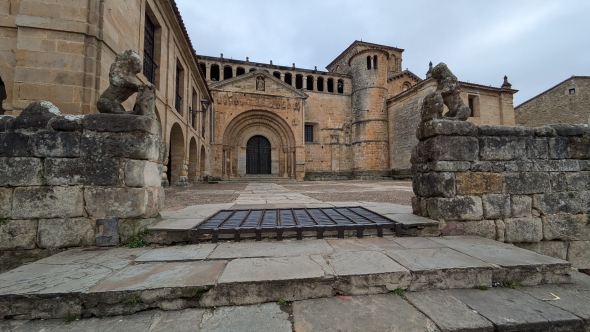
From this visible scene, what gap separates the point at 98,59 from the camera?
16.3 feet

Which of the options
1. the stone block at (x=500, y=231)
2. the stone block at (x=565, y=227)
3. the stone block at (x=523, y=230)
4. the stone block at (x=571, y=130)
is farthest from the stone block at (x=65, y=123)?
the stone block at (x=571, y=130)

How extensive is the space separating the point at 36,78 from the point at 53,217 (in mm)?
3821

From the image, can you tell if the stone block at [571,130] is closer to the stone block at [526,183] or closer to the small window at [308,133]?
the stone block at [526,183]

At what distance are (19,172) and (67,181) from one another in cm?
46

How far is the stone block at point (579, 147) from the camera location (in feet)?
11.0

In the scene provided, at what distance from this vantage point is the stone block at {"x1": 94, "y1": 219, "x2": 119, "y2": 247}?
2643 millimetres

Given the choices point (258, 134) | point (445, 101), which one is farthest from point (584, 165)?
point (258, 134)

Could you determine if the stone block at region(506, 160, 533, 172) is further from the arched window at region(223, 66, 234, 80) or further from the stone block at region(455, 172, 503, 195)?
the arched window at region(223, 66, 234, 80)

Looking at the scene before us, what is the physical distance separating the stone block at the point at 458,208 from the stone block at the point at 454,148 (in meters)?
0.54

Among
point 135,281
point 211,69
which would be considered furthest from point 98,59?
point 211,69

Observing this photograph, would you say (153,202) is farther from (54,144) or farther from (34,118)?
(34,118)

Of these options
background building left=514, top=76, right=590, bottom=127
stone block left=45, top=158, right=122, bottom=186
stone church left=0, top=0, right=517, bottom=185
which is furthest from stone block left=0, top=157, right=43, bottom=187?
background building left=514, top=76, right=590, bottom=127

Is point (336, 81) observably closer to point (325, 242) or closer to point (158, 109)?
point (158, 109)

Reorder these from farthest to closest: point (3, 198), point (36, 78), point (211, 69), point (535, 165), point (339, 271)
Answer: point (211, 69) → point (36, 78) → point (535, 165) → point (3, 198) → point (339, 271)
